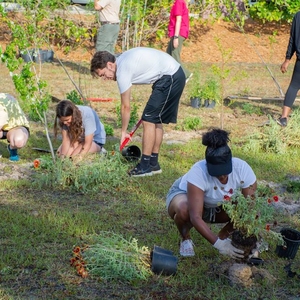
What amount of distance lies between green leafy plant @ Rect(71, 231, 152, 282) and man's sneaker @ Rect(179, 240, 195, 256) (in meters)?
0.32

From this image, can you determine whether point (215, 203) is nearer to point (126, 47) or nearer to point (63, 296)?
point (63, 296)

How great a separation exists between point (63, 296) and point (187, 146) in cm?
433

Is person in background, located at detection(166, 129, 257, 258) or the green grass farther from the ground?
person in background, located at detection(166, 129, 257, 258)

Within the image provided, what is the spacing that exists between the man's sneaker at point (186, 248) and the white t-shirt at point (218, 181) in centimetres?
38

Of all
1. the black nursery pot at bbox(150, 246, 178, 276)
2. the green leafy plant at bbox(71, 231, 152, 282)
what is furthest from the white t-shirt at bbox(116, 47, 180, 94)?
the black nursery pot at bbox(150, 246, 178, 276)

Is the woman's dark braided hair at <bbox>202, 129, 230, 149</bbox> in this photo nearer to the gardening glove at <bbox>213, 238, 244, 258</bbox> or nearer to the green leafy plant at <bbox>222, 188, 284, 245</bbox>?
the green leafy plant at <bbox>222, 188, 284, 245</bbox>

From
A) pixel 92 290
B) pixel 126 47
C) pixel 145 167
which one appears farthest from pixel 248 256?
pixel 126 47

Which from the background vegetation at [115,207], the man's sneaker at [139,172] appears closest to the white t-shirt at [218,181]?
the background vegetation at [115,207]

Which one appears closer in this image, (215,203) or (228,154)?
(228,154)

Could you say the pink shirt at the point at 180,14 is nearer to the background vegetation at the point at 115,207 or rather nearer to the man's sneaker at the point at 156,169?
the background vegetation at the point at 115,207

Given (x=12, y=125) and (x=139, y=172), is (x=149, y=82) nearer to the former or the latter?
(x=139, y=172)

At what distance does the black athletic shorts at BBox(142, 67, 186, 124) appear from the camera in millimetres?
6559

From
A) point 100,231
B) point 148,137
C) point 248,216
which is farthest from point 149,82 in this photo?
point 248,216

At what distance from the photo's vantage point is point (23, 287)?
13.1 feet
